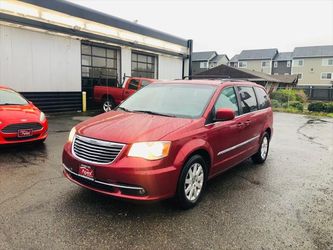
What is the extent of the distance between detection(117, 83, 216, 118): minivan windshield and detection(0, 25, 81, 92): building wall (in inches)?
357

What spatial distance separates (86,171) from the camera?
11.1ft

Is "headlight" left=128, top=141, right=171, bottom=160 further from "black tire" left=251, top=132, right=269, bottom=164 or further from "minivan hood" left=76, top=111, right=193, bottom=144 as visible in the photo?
"black tire" left=251, top=132, right=269, bottom=164

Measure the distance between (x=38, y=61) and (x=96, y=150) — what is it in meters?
10.8

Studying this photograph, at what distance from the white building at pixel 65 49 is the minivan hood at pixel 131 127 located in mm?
9615

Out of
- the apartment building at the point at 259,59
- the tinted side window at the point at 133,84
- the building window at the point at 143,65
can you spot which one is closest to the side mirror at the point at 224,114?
the tinted side window at the point at 133,84

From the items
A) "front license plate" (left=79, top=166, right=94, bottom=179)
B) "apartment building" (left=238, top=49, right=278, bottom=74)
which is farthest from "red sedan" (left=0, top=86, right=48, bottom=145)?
"apartment building" (left=238, top=49, right=278, bottom=74)

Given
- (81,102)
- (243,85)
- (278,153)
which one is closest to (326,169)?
(278,153)

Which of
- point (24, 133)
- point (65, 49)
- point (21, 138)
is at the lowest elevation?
point (21, 138)

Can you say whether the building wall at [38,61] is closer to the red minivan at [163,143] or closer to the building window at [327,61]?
the red minivan at [163,143]

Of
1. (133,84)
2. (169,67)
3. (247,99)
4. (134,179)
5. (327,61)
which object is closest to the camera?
(134,179)

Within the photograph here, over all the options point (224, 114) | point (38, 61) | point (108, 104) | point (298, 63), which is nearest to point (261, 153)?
point (224, 114)

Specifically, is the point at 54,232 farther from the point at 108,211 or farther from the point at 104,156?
the point at 104,156

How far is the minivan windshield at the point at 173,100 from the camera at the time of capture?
413cm

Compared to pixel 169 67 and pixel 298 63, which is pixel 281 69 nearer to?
pixel 298 63
